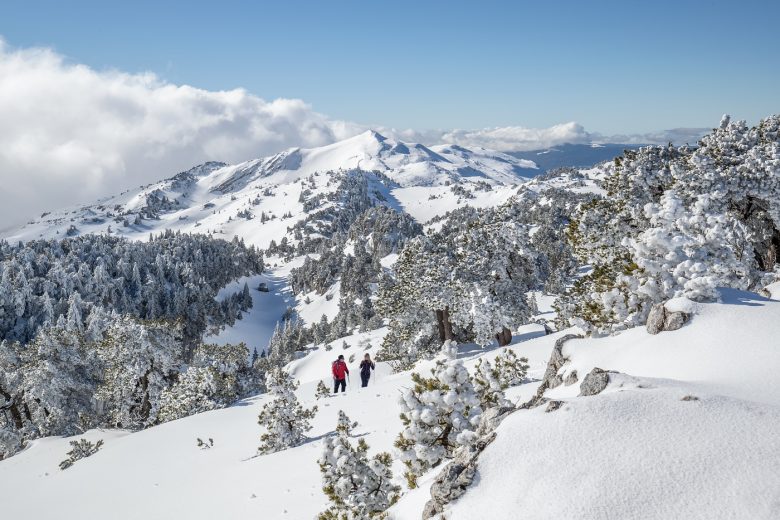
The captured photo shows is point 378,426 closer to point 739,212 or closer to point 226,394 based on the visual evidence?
point 226,394

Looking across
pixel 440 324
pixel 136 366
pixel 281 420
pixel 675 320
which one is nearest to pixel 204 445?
pixel 281 420

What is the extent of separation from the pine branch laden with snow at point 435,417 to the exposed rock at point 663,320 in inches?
185

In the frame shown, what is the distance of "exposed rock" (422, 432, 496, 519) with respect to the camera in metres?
6.39

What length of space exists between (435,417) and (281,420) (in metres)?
9.90

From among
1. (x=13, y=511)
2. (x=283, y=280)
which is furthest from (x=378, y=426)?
(x=283, y=280)

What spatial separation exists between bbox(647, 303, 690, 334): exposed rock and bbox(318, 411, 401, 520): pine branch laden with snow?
666 cm

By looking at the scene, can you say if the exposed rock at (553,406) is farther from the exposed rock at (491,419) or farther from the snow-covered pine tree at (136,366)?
the snow-covered pine tree at (136,366)

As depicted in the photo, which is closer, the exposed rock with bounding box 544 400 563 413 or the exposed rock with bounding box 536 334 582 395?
the exposed rock with bounding box 544 400 563 413

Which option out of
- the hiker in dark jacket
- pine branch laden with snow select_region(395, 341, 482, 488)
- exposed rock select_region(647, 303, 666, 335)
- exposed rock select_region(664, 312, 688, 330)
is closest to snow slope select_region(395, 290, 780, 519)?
pine branch laden with snow select_region(395, 341, 482, 488)

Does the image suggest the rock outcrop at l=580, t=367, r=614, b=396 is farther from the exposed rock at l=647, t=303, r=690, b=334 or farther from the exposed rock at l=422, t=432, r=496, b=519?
the exposed rock at l=647, t=303, r=690, b=334

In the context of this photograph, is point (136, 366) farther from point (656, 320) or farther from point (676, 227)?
point (676, 227)

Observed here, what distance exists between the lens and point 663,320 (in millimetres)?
10523

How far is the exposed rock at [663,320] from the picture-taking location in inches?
404

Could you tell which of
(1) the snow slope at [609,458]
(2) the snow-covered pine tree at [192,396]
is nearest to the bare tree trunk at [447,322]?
(1) the snow slope at [609,458]
